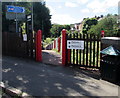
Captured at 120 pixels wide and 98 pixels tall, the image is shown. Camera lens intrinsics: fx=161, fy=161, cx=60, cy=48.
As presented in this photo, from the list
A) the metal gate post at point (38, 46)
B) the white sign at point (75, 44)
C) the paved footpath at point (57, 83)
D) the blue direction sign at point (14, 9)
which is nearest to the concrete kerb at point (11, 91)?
the paved footpath at point (57, 83)

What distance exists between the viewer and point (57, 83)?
194 inches

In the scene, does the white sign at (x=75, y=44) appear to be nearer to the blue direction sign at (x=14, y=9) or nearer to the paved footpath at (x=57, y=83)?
the paved footpath at (x=57, y=83)

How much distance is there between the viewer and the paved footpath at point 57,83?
14.1 feet

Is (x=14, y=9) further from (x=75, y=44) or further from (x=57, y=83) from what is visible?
(x=57, y=83)

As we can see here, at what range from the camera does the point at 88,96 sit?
13.3 ft

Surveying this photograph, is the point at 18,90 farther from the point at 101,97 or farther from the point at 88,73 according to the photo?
the point at 88,73

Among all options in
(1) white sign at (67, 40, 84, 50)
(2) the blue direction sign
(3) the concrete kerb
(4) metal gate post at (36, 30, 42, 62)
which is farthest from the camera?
(2) the blue direction sign

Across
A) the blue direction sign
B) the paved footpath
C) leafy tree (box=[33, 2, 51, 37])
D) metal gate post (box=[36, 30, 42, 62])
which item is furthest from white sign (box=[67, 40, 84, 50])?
leafy tree (box=[33, 2, 51, 37])

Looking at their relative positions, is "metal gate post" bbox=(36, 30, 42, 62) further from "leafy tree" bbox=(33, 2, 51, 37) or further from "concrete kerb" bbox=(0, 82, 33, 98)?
"leafy tree" bbox=(33, 2, 51, 37)

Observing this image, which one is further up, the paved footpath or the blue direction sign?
the blue direction sign

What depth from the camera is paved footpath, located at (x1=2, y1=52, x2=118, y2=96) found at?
429cm

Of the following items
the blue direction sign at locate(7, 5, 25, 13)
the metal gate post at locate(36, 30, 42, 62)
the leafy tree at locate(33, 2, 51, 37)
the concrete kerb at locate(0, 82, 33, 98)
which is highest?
the leafy tree at locate(33, 2, 51, 37)

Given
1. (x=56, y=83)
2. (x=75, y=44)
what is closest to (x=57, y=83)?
(x=56, y=83)

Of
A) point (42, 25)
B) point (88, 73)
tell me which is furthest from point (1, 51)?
point (42, 25)
